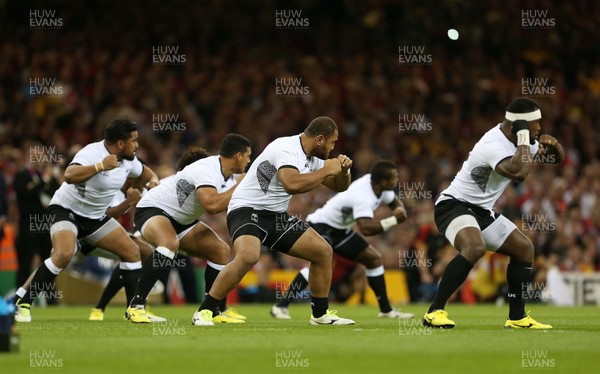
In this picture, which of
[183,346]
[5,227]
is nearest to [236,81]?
[5,227]

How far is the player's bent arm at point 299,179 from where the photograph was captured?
12.0m

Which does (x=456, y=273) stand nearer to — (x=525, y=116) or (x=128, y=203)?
(x=525, y=116)

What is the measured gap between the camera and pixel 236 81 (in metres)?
27.6

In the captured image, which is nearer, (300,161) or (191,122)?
(300,161)

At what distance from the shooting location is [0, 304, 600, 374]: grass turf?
8.70 metres

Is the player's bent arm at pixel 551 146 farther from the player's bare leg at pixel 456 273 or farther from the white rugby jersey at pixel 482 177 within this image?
the player's bare leg at pixel 456 273

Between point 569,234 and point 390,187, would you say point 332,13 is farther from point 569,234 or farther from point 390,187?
point 390,187

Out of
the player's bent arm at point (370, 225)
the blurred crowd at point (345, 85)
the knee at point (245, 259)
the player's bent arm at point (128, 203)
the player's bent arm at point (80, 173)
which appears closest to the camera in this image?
the knee at point (245, 259)

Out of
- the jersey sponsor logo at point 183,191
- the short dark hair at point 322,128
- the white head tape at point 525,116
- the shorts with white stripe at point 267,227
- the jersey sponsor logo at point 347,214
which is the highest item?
the white head tape at point 525,116

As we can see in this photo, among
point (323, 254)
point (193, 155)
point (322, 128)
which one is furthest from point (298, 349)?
point (193, 155)

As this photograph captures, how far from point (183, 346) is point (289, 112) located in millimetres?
17272

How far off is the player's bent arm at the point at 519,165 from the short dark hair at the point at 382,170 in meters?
4.64

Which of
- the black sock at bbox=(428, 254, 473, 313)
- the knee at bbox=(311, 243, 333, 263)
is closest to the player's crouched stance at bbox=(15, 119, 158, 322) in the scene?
the knee at bbox=(311, 243, 333, 263)

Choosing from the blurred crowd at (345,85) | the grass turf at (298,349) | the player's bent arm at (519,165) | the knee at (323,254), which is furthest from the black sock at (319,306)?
the blurred crowd at (345,85)
